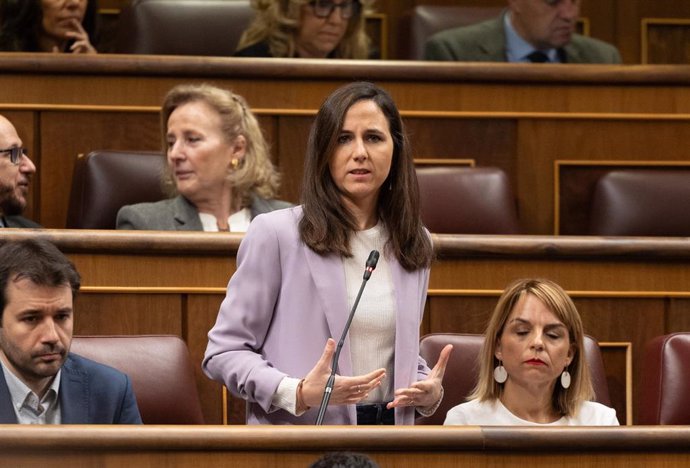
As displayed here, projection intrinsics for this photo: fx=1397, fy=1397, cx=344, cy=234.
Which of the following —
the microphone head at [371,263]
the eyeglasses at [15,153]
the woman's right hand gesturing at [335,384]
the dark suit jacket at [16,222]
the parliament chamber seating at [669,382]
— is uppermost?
the eyeglasses at [15,153]

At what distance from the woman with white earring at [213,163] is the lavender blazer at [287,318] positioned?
452 millimetres

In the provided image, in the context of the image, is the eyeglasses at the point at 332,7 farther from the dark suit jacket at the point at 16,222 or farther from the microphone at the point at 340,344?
the microphone at the point at 340,344

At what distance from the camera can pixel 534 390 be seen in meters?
1.20

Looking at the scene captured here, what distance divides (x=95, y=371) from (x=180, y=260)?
0.21 meters

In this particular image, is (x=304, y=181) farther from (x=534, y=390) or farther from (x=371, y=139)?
(x=534, y=390)

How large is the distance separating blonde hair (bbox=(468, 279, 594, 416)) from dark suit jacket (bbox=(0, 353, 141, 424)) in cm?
30

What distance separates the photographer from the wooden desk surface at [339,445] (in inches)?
34.5

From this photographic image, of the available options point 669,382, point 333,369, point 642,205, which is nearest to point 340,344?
point 333,369

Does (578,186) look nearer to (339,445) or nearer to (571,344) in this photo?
(571,344)

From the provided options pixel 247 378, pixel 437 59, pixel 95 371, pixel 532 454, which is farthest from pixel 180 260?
pixel 437 59

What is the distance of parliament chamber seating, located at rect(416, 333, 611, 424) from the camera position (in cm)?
123

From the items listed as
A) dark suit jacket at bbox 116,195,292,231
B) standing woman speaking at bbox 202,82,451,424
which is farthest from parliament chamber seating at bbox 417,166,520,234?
standing woman speaking at bbox 202,82,451,424

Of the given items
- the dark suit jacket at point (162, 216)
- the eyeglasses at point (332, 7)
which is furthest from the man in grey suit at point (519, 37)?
the dark suit jacket at point (162, 216)

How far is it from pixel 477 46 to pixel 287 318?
875mm
